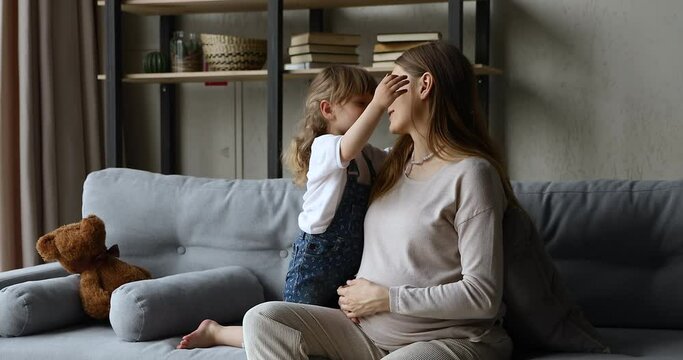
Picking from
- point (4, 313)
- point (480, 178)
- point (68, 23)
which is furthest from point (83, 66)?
point (480, 178)

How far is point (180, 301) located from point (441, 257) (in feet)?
2.41

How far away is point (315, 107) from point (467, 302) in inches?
27.5

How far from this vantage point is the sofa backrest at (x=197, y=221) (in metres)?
2.66

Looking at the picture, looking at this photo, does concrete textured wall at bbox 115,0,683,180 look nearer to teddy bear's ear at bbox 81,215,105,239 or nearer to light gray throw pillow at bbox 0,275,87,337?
teddy bear's ear at bbox 81,215,105,239

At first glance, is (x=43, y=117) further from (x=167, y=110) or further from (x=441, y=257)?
(x=441, y=257)

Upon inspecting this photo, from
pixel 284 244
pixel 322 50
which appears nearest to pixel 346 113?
pixel 284 244

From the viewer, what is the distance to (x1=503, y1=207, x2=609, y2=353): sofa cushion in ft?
6.79

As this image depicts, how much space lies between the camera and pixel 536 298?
210 cm

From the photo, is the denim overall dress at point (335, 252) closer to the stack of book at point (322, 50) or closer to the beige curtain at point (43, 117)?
the stack of book at point (322, 50)

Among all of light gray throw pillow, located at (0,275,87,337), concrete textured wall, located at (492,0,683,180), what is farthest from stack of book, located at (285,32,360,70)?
light gray throw pillow, located at (0,275,87,337)

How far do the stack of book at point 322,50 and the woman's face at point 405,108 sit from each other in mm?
1316

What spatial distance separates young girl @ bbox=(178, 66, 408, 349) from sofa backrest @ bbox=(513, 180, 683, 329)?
0.49 m

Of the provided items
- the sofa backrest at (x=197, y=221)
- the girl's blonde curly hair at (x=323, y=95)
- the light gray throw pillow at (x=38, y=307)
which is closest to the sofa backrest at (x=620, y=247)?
the girl's blonde curly hair at (x=323, y=95)

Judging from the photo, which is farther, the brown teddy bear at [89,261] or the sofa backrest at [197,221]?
the sofa backrest at [197,221]
